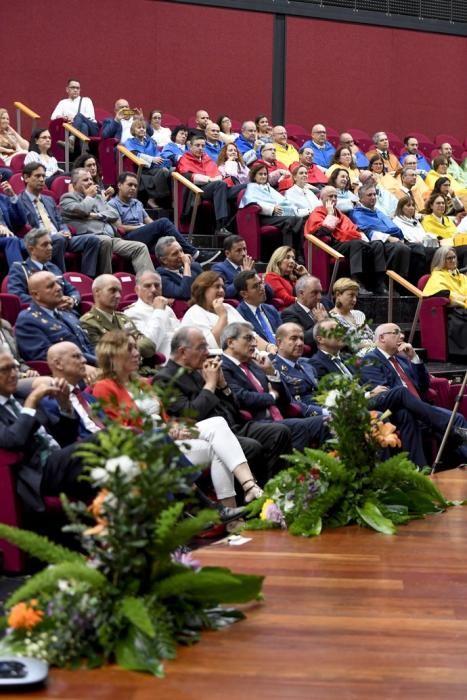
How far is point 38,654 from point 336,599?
0.83 meters

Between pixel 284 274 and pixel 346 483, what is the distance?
317cm

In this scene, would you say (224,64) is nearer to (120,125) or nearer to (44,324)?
(120,125)

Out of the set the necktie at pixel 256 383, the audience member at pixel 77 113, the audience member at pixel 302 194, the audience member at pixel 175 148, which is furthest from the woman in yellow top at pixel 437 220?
the necktie at pixel 256 383

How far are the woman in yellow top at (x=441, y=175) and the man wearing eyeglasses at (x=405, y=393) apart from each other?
4.20 metres

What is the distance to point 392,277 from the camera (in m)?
7.40

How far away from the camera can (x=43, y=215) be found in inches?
250

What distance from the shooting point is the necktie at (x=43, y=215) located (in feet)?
20.8

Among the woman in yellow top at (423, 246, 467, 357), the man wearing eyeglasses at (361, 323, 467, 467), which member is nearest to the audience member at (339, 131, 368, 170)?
the woman in yellow top at (423, 246, 467, 357)

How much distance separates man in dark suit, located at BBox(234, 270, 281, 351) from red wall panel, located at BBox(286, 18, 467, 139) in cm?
570

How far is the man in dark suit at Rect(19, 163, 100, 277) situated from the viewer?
20.7ft

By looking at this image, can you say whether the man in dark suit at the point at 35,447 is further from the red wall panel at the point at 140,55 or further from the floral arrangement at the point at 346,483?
the red wall panel at the point at 140,55

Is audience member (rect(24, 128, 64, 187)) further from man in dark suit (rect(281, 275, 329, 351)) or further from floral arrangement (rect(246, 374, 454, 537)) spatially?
floral arrangement (rect(246, 374, 454, 537))

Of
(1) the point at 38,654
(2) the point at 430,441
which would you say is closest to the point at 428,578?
(1) the point at 38,654

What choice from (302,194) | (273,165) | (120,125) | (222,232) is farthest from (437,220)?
(120,125)
